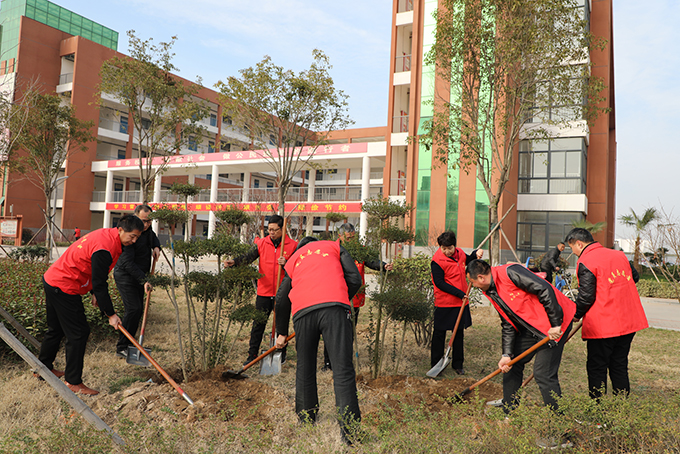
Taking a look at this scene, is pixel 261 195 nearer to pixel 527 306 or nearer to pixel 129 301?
pixel 129 301

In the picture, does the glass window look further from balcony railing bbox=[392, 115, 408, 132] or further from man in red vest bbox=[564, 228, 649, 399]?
man in red vest bbox=[564, 228, 649, 399]

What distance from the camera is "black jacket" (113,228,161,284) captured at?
4879mm

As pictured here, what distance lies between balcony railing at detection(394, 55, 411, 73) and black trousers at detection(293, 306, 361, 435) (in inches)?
787

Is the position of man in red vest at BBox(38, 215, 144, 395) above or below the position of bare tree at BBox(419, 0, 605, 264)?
below

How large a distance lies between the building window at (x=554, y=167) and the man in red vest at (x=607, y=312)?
1763cm

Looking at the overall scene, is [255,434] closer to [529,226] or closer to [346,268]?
[346,268]

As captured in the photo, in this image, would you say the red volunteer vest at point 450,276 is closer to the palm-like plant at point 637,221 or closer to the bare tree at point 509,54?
the bare tree at point 509,54

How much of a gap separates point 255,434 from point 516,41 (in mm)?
8515

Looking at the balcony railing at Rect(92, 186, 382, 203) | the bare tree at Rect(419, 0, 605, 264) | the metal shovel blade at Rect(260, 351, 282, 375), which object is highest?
the bare tree at Rect(419, 0, 605, 264)

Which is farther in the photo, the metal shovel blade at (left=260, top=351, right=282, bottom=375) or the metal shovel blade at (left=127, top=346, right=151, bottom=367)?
the metal shovel blade at (left=127, top=346, right=151, bottom=367)

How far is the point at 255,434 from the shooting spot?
2.73 metres

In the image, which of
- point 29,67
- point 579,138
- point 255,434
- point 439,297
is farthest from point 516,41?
point 29,67

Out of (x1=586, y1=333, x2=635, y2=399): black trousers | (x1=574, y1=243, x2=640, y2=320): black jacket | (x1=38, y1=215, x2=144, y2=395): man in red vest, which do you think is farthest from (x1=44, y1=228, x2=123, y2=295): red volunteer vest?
(x1=586, y1=333, x2=635, y2=399): black trousers

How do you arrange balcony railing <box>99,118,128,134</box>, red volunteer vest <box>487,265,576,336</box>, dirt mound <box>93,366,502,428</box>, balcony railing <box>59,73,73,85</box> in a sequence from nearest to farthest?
red volunteer vest <box>487,265,576,336</box> < dirt mound <box>93,366,502,428</box> < balcony railing <box>59,73,73,85</box> < balcony railing <box>99,118,128,134</box>
